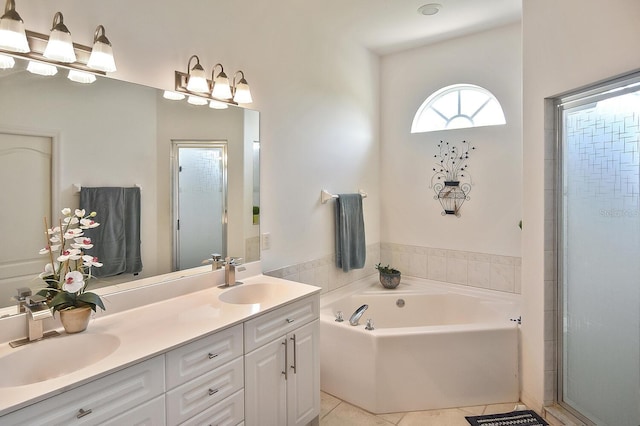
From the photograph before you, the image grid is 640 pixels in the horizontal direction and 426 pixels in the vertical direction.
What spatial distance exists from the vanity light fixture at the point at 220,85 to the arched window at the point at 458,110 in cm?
208

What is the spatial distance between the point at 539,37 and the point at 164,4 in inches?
86.3

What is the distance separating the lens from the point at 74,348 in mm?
1411

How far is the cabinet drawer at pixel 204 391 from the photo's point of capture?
1.38 m

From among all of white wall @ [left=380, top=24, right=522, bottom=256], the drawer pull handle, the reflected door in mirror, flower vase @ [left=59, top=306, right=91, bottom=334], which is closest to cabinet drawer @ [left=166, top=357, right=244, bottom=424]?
the drawer pull handle

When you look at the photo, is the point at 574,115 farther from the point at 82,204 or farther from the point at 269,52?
the point at 82,204

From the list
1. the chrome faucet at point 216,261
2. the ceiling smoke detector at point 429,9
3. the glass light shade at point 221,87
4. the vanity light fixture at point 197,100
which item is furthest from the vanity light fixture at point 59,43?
the ceiling smoke detector at point 429,9

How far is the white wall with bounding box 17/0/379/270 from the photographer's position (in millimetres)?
1785

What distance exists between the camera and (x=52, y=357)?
1.37 meters

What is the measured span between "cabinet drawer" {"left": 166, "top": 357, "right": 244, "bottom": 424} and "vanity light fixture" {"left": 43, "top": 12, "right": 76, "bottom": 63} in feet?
4.68

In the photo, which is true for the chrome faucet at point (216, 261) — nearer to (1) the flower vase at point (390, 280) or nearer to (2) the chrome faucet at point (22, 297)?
(2) the chrome faucet at point (22, 297)

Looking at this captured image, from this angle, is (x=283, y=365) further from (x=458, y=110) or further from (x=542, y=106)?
(x=458, y=110)

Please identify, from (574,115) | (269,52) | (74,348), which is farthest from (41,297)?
(574,115)

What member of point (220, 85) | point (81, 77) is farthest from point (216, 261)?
point (81, 77)

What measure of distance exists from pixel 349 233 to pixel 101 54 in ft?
7.13
